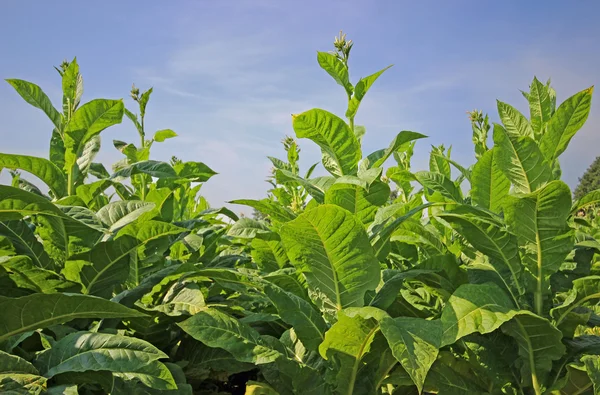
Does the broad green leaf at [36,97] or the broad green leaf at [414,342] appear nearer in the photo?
the broad green leaf at [414,342]

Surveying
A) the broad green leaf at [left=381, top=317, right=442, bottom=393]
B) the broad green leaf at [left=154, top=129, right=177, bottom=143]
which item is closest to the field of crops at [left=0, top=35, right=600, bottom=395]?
the broad green leaf at [left=381, top=317, right=442, bottom=393]

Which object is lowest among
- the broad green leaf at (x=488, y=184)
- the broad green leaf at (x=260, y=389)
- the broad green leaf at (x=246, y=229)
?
the broad green leaf at (x=260, y=389)

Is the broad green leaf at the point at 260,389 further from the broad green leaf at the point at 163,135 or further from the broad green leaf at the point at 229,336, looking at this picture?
the broad green leaf at the point at 163,135

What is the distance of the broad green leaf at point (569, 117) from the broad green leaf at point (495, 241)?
17.7 inches

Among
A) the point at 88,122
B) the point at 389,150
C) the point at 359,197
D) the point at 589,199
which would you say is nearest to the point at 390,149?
the point at 389,150

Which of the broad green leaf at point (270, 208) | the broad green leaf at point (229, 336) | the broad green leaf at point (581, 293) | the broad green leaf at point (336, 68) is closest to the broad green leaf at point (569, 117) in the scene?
the broad green leaf at point (581, 293)

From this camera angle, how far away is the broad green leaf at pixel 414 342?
135cm

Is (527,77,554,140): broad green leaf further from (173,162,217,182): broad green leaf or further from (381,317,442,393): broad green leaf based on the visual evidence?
(173,162,217,182): broad green leaf

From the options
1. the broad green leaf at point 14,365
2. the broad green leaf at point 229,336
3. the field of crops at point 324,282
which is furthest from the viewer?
the broad green leaf at point 229,336

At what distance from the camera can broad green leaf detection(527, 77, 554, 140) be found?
210 centimetres

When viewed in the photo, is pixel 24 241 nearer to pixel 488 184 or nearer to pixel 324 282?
pixel 324 282

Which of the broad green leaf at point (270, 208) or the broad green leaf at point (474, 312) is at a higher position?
the broad green leaf at point (270, 208)

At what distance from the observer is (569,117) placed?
1.89 m

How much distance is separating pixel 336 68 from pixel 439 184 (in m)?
0.59
